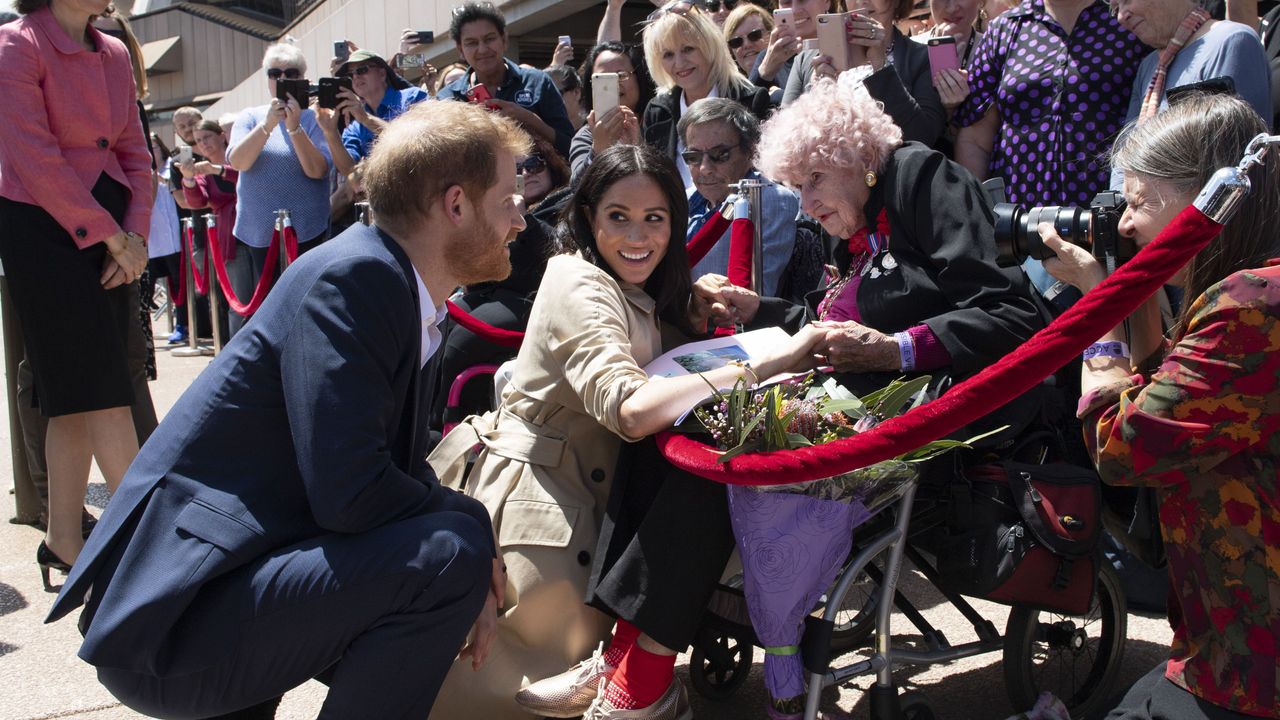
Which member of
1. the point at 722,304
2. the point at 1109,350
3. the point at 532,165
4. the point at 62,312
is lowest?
the point at 62,312

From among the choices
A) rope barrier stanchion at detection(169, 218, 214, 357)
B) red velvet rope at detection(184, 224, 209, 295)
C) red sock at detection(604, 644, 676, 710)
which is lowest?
rope barrier stanchion at detection(169, 218, 214, 357)

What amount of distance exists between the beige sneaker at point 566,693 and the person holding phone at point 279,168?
4.64 meters

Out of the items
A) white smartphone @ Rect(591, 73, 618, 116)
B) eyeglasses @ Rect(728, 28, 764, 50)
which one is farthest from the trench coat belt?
eyeglasses @ Rect(728, 28, 764, 50)

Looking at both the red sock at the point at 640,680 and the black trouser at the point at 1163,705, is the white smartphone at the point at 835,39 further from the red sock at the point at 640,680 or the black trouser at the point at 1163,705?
the black trouser at the point at 1163,705

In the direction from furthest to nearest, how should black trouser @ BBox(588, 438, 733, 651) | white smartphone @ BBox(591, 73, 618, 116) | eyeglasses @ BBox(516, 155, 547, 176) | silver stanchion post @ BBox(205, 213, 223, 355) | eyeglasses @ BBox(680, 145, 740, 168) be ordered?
silver stanchion post @ BBox(205, 213, 223, 355) → eyeglasses @ BBox(516, 155, 547, 176) → white smartphone @ BBox(591, 73, 618, 116) → eyeglasses @ BBox(680, 145, 740, 168) → black trouser @ BBox(588, 438, 733, 651)

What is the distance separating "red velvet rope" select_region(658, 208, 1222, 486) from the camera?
1.84 metres

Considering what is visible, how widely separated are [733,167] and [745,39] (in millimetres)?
1942

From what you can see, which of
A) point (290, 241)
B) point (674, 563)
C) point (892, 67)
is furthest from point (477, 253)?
point (290, 241)

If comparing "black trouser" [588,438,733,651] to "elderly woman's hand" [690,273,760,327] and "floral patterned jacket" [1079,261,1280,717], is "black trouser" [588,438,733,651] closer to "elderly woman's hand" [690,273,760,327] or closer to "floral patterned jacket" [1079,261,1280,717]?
"elderly woman's hand" [690,273,760,327]

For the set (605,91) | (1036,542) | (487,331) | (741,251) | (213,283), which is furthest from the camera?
(213,283)

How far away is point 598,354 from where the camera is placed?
8.96ft

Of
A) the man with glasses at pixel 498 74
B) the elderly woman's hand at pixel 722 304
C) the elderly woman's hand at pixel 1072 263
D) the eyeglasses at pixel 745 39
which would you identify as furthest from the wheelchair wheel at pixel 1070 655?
the man with glasses at pixel 498 74

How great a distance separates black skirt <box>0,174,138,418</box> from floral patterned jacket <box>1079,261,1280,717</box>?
11.1 ft

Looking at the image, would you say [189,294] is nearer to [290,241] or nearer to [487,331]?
[290,241]
